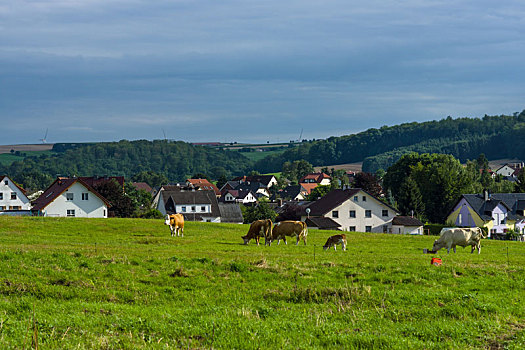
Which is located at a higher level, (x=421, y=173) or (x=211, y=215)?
(x=421, y=173)

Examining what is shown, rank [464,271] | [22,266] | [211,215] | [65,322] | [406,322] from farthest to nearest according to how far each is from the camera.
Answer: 1. [211,215]
2. [464,271]
3. [22,266]
4. [406,322]
5. [65,322]

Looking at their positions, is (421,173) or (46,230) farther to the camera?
(421,173)

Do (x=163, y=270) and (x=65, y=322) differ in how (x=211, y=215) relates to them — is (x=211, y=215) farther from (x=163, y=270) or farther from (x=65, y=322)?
(x=65, y=322)

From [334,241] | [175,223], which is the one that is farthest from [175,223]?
[334,241]

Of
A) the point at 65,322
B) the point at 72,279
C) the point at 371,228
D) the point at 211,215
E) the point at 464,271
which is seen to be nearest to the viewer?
the point at 65,322

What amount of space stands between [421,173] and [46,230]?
A: 84009 mm

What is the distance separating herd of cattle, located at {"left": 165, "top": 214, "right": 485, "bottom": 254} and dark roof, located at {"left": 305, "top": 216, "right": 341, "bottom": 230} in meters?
42.5

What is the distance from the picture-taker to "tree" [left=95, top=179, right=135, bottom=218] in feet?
300

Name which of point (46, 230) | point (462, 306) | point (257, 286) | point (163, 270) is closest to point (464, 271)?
point (462, 306)

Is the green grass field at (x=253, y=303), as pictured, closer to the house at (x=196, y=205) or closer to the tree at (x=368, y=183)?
the house at (x=196, y=205)

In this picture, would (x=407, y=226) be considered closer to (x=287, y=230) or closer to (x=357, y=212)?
(x=357, y=212)

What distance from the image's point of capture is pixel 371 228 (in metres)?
89.2

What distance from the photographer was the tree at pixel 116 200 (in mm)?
91438

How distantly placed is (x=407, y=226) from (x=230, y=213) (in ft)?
125
